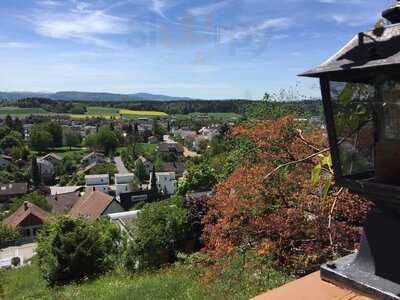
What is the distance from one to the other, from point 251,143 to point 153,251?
5.32 metres

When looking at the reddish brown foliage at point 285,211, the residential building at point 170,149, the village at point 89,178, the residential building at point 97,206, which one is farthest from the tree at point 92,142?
the reddish brown foliage at point 285,211

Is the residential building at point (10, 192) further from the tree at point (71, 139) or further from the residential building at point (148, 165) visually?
the tree at point (71, 139)

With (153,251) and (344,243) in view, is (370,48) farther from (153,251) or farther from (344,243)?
(153,251)

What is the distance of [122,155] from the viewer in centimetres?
9588

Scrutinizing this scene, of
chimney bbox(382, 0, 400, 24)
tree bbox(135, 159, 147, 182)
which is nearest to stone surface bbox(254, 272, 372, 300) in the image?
chimney bbox(382, 0, 400, 24)

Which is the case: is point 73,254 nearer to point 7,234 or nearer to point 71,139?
point 7,234

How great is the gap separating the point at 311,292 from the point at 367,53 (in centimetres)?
99

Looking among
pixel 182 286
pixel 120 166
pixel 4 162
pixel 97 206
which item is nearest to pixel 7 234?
pixel 97 206

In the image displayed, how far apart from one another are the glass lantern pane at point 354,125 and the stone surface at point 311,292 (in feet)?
1.62

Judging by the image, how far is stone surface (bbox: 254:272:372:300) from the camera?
181 cm

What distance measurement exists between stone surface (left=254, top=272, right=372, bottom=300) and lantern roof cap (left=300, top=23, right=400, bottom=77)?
2.96 feet

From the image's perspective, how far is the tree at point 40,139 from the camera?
10181 centimetres

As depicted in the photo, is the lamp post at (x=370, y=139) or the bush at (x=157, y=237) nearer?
the lamp post at (x=370, y=139)

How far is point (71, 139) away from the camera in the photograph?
11131cm
